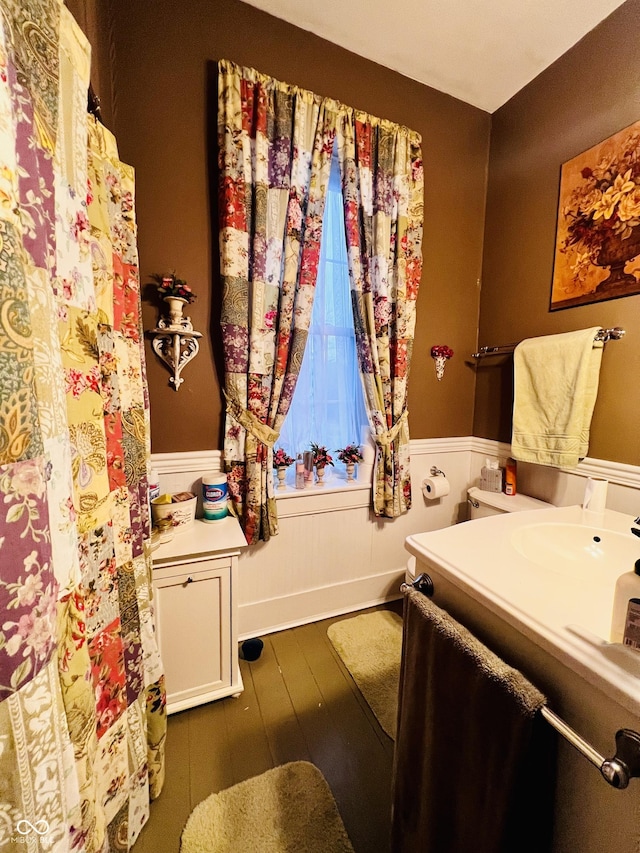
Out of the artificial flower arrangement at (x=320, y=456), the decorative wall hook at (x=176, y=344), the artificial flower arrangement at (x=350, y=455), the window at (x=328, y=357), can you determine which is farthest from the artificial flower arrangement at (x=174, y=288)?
the artificial flower arrangement at (x=350, y=455)

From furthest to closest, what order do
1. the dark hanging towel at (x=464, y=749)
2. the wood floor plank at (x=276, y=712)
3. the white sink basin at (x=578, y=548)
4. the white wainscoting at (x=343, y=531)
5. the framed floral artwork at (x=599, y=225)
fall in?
the white wainscoting at (x=343, y=531), the framed floral artwork at (x=599, y=225), the wood floor plank at (x=276, y=712), the white sink basin at (x=578, y=548), the dark hanging towel at (x=464, y=749)

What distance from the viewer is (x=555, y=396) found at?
1.49 m

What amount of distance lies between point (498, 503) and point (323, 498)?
89 cm

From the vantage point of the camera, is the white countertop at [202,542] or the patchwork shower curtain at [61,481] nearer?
the patchwork shower curtain at [61,481]

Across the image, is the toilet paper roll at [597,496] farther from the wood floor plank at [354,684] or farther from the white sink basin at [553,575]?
the wood floor plank at [354,684]

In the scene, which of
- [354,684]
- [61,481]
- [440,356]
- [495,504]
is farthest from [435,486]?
[61,481]

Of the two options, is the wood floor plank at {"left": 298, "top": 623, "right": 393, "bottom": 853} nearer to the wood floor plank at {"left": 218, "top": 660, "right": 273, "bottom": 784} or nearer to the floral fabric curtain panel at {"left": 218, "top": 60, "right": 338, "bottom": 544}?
the wood floor plank at {"left": 218, "top": 660, "right": 273, "bottom": 784}

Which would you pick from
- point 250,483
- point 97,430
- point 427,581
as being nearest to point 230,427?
point 250,483

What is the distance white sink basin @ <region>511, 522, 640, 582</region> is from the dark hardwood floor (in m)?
0.90

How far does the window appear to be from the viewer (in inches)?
68.7

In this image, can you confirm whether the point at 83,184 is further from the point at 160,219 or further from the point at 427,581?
the point at 427,581

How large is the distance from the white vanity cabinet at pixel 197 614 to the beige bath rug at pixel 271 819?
0.35 metres

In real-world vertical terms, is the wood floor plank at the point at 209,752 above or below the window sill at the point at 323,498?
below

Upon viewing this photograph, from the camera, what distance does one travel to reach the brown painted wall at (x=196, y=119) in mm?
1345
